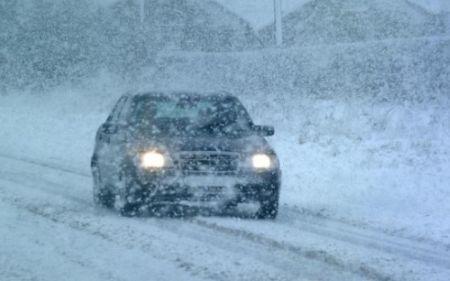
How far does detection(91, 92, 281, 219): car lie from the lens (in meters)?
10.2

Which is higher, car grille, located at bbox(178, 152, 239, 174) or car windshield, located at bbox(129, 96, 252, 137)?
car windshield, located at bbox(129, 96, 252, 137)

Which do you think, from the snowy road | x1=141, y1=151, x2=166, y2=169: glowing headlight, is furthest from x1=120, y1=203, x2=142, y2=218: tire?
x1=141, y1=151, x2=166, y2=169: glowing headlight

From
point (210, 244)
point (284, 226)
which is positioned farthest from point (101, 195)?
point (210, 244)

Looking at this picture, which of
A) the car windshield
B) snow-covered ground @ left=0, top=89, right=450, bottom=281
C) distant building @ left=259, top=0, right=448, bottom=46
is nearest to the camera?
snow-covered ground @ left=0, top=89, right=450, bottom=281

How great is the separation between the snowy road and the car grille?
57 centimetres

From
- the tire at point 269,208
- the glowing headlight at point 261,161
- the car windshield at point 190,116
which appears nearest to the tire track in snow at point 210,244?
the tire at point 269,208

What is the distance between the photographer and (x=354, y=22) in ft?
155

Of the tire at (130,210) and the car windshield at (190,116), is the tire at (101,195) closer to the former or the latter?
the tire at (130,210)

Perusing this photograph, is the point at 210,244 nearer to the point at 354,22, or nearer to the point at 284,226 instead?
the point at 284,226

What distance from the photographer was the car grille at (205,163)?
10.2 metres

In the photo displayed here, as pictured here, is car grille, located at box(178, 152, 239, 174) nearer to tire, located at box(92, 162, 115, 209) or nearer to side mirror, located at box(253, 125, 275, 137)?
side mirror, located at box(253, 125, 275, 137)

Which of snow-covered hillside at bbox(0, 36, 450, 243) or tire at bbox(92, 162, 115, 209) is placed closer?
tire at bbox(92, 162, 115, 209)

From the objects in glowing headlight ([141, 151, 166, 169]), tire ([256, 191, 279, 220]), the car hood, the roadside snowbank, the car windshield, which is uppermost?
the car windshield

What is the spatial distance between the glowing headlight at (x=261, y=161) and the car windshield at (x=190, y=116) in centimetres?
57
